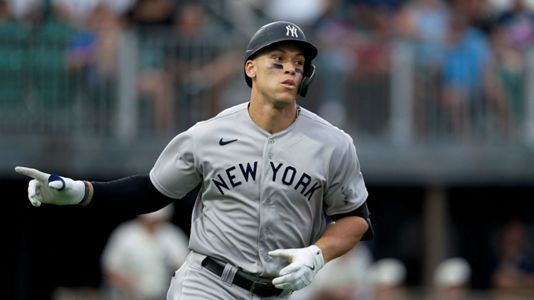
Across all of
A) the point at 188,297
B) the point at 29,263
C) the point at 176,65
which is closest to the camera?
the point at 188,297

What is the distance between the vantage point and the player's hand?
25.7 feet

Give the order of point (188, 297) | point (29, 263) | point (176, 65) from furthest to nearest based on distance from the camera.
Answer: point (29, 263)
point (176, 65)
point (188, 297)

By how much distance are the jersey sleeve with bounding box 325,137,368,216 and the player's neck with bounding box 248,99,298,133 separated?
327mm

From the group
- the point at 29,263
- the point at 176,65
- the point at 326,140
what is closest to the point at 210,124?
the point at 326,140

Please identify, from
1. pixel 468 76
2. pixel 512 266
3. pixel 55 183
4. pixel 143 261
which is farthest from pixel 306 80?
pixel 512 266

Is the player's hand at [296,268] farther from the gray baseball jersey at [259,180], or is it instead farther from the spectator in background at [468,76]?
the spectator in background at [468,76]

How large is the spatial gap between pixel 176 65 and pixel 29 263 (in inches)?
160

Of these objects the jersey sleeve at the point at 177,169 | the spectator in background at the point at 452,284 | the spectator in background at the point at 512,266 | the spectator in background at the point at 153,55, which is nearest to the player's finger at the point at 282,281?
the jersey sleeve at the point at 177,169

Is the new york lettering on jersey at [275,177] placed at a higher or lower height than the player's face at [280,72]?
lower

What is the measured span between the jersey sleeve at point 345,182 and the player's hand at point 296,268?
1.37ft

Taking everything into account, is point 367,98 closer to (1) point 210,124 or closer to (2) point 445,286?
(2) point 445,286

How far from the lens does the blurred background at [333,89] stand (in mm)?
16906

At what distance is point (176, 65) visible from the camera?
16844 mm

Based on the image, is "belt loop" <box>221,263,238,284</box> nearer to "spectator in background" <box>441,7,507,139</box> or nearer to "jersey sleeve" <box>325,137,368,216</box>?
"jersey sleeve" <box>325,137,368,216</box>
